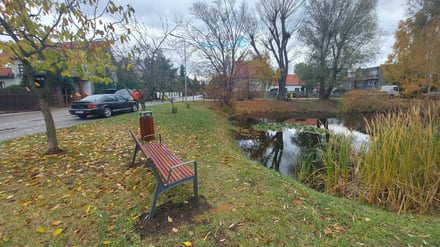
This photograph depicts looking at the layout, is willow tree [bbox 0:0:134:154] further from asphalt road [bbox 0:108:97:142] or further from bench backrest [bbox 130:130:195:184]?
asphalt road [bbox 0:108:97:142]

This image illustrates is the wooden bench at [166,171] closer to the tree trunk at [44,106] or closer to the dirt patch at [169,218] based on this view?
the dirt patch at [169,218]

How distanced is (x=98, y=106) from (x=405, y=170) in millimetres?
12581

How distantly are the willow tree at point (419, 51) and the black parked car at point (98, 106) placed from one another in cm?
1741

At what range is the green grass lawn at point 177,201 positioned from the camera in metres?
2.25

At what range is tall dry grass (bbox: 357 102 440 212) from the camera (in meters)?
3.53

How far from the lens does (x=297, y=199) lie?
3.19 metres

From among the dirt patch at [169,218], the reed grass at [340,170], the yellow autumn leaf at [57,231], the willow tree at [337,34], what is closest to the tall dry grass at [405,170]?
the reed grass at [340,170]

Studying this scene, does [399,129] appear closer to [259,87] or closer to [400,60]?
[259,87]

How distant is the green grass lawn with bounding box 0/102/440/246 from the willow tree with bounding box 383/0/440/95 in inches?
477

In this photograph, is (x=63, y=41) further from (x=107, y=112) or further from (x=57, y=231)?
(x=107, y=112)

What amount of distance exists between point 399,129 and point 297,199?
105 inches

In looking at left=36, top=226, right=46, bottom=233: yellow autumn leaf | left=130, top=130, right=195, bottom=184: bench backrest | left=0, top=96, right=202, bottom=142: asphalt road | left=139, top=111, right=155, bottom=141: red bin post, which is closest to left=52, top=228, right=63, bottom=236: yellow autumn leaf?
left=36, top=226, right=46, bottom=233: yellow autumn leaf

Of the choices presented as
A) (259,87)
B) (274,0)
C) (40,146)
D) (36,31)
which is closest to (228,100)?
(259,87)

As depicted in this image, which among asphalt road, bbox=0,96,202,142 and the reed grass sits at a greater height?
asphalt road, bbox=0,96,202,142
